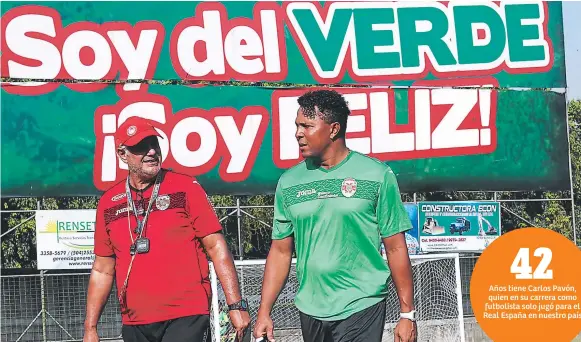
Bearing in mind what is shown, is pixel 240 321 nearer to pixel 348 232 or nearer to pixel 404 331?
pixel 348 232

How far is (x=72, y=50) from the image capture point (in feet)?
47.4

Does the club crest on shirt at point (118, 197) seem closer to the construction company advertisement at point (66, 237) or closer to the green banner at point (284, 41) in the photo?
the green banner at point (284, 41)

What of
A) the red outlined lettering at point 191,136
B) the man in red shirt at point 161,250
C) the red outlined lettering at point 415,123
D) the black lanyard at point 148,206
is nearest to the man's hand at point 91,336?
the man in red shirt at point 161,250

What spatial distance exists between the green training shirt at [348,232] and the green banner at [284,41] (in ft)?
29.9

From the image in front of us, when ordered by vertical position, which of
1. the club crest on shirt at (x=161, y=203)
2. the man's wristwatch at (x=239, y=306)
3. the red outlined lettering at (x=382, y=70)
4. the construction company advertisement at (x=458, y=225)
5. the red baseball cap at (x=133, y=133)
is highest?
the red outlined lettering at (x=382, y=70)

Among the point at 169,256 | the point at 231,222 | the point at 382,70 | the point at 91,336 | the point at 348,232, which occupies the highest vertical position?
the point at 382,70

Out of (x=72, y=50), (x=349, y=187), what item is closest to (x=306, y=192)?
(x=349, y=187)

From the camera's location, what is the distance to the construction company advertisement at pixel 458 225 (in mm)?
16469

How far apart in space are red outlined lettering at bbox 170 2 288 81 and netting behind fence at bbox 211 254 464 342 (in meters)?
3.17

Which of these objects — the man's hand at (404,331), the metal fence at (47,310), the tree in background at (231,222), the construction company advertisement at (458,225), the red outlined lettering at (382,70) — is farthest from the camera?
the tree in background at (231,222)

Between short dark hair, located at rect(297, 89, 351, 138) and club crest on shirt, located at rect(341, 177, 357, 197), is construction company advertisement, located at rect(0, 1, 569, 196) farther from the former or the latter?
club crest on shirt, located at rect(341, 177, 357, 197)

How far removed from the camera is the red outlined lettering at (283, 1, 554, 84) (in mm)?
14953

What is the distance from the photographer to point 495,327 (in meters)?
12.8

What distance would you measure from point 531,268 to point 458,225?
3.88 meters
